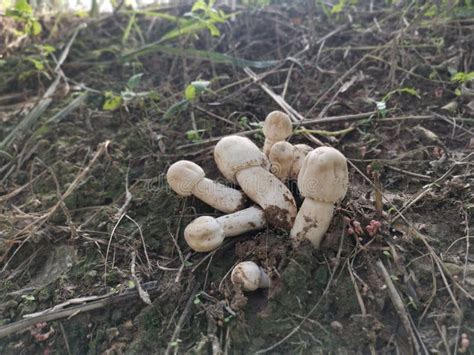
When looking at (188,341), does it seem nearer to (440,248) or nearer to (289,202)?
(289,202)

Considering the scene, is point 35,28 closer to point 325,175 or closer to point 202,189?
point 202,189

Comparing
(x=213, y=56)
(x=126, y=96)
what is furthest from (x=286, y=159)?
(x=213, y=56)

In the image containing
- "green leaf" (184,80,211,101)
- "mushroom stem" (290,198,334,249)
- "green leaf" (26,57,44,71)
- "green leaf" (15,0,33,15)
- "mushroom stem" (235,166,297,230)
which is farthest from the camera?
"green leaf" (26,57,44,71)

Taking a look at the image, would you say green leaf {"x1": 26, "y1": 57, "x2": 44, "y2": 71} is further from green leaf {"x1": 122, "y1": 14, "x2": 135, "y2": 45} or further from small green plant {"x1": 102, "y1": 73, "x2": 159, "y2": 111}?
green leaf {"x1": 122, "y1": 14, "x2": 135, "y2": 45}

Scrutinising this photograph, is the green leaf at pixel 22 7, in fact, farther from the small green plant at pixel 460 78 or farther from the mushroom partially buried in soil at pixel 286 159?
the small green plant at pixel 460 78

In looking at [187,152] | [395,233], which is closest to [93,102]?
[187,152]

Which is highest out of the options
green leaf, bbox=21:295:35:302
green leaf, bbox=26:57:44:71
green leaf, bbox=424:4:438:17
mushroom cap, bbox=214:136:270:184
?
green leaf, bbox=424:4:438:17

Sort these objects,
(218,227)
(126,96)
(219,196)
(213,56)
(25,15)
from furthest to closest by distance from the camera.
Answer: (213,56)
(25,15)
(126,96)
(219,196)
(218,227)

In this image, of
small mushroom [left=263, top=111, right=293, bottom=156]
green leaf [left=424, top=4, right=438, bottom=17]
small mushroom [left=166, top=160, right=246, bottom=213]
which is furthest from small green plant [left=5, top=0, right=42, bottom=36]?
green leaf [left=424, top=4, right=438, bottom=17]
